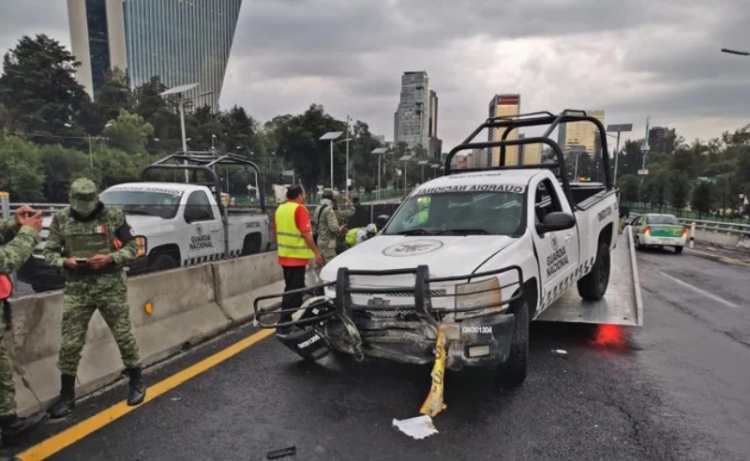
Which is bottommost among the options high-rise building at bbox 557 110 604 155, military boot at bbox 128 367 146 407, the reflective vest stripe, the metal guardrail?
the metal guardrail

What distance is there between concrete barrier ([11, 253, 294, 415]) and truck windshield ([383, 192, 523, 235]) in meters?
2.26

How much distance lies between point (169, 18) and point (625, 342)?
412 ft

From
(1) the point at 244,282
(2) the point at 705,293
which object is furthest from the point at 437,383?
(2) the point at 705,293

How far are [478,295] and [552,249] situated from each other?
158 cm

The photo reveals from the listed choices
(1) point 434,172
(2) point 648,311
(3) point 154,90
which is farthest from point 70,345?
(1) point 434,172

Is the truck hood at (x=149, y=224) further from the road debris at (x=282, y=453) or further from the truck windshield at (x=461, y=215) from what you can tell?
the road debris at (x=282, y=453)

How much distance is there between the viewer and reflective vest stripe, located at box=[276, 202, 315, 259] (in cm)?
563

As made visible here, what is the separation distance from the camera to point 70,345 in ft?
11.7

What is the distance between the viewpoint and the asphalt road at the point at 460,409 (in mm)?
3102

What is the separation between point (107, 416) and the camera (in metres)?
3.49

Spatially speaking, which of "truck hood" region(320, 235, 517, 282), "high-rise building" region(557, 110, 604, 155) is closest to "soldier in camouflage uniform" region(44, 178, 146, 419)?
"truck hood" region(320, 235, 517, 282)

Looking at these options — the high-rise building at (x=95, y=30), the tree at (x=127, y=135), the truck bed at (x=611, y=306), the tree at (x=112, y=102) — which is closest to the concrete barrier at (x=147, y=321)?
the truck bed at (x=611, y=306)

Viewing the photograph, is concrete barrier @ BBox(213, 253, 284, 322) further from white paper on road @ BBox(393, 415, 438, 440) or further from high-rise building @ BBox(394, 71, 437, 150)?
high-rise building @ BBox(394, 71, 437, 150)

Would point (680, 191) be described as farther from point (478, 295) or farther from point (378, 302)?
point (378, 302)
